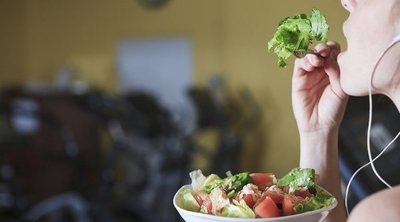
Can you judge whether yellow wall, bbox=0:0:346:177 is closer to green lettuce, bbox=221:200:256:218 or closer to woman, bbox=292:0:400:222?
Answer: woman, bbox=292:0:400:222

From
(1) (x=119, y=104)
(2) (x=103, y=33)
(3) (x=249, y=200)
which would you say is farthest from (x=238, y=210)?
(2) (x=103, y=33)

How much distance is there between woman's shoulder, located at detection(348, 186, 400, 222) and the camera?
0.41m

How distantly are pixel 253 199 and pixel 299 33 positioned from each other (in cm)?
20

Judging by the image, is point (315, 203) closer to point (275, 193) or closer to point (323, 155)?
point (275, 193)

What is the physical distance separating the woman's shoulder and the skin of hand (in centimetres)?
28

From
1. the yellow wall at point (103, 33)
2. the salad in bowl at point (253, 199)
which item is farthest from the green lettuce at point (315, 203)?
the yellow wall at point (103, 33)

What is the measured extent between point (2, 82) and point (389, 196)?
4.27m

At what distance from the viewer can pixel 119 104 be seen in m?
2.99

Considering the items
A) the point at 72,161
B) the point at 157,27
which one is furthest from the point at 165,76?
the point at 72,161

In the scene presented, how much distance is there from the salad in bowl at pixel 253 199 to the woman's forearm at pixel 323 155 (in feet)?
0.38

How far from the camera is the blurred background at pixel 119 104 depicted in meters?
2.96

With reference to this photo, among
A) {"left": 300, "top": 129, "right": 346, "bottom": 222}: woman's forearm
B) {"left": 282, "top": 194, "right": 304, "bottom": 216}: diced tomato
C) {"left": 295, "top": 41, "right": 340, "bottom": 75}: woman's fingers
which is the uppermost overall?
{"left": 295, "top": 41, "right": 340, "bottom": 75}: woman's fingers

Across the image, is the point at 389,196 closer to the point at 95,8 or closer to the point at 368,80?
the point at 368,80

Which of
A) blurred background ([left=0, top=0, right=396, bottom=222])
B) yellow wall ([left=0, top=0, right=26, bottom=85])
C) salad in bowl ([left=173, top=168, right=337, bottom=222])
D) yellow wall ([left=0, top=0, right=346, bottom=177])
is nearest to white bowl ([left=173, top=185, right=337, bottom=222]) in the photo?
salad in bowl ([left=173, top=168, right=337, bottom=222])
